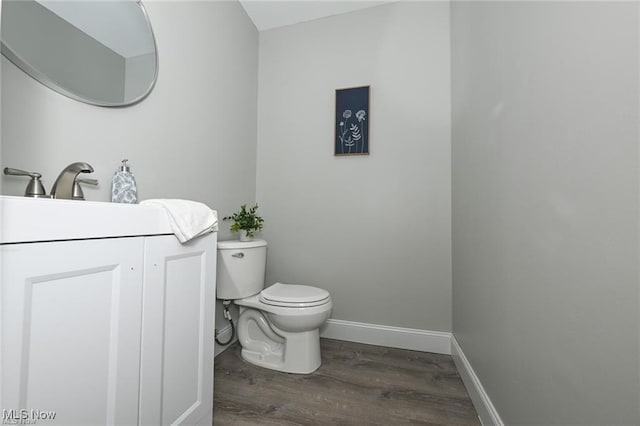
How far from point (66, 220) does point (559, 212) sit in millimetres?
1126

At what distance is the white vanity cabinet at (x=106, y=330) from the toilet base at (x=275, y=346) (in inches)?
24.0

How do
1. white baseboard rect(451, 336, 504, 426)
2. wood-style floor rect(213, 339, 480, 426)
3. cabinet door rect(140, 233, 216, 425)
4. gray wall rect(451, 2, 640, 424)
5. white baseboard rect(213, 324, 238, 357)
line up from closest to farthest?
gray wall rect(451, 2, 640, 424) < cabinet door rect(140, 233, 216, 425) < white baseboard rect(451, 336, 504, 426) < wood-style floor rect(213, 339, 480, 426) < white baseboard rect(213, 324, 238, 357)

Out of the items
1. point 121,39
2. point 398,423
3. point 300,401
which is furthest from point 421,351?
point 121,39

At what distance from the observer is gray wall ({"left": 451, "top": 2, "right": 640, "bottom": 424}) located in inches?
20.3

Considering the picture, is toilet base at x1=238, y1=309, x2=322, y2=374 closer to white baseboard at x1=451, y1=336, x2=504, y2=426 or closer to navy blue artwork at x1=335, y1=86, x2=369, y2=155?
Result: white baseboard at x1=451, y1=336, x2=504, y2=426

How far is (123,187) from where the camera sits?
1.09 meters

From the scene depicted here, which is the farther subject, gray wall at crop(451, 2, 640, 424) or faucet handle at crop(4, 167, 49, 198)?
faucet handle at crop(4, 167, 49, 198)

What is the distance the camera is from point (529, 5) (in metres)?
0.85

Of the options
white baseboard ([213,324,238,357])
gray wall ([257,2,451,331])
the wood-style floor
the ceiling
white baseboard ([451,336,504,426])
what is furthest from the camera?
the ceiling

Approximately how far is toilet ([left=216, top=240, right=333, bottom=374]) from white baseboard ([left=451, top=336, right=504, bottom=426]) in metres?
0.74

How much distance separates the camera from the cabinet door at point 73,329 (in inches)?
20.8

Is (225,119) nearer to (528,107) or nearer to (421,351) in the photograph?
(528,107)

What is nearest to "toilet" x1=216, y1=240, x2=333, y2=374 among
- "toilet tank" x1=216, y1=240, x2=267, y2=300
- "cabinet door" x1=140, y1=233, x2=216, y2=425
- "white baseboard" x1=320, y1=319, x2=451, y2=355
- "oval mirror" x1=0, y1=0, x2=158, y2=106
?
"toilet tank" x1=216, y1=240, x2=267, y2=300

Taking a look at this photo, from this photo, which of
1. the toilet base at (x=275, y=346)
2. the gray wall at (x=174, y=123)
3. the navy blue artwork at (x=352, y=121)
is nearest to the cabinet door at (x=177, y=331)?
the gray wall at (x=174, y=123)
